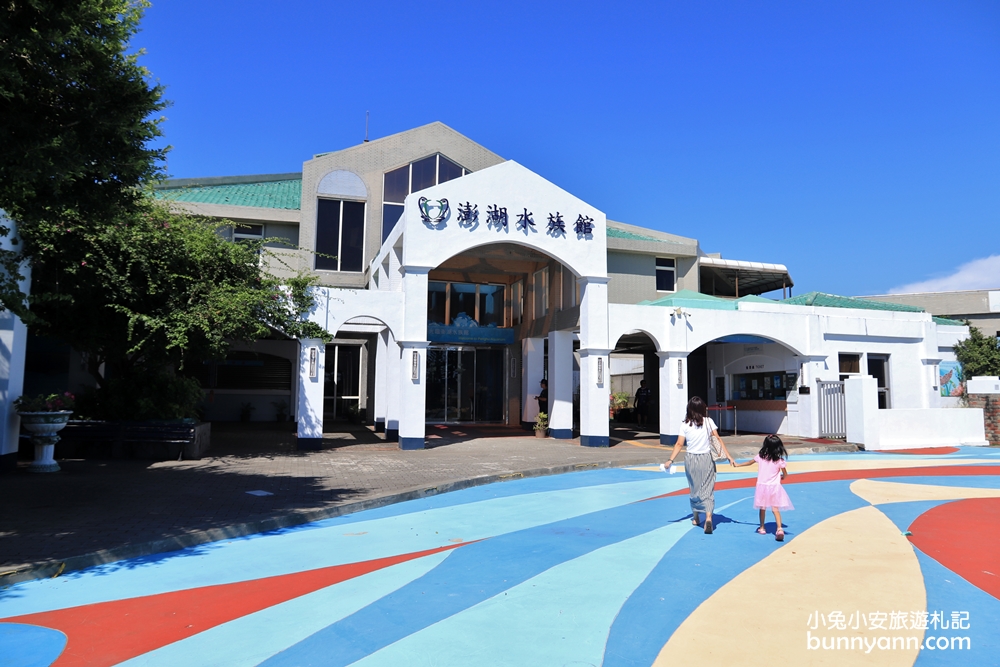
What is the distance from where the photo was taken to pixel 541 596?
5.75 m

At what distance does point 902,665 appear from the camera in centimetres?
433

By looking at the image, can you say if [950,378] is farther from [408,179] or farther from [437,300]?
[408,179]

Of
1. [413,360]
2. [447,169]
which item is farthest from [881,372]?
[447,169]

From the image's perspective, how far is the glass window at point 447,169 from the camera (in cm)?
2708

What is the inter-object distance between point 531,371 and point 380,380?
553cm

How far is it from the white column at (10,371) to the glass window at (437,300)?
15.0 m

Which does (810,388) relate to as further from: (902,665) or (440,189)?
(902,665)

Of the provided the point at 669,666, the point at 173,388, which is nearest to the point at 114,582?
the point at 669,666

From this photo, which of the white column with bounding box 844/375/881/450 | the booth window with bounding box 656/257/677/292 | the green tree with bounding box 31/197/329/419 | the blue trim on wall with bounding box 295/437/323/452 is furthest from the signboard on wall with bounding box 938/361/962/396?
the green tree with bounding box 31/197/329/419

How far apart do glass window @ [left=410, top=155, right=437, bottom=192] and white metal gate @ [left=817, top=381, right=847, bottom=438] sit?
1615 centimetres

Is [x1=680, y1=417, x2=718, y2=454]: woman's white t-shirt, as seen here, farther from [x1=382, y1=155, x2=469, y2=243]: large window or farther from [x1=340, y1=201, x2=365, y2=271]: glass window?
[x1=340, y1=201, x2=365, y2=271]: glass window

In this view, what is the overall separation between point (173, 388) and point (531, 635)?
1349 cm

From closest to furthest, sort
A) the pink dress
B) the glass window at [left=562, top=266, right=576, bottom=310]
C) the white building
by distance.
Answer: the pink dress, the white building, the glass window at [left=562, top=266, right=576, bottom=310]

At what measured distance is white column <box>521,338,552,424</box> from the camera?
24.9 meters
